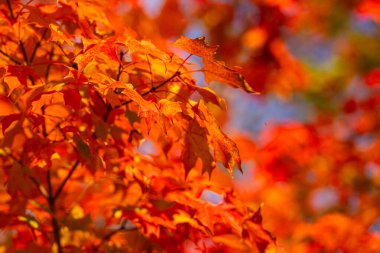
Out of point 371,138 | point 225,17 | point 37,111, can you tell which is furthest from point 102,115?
point 371,138

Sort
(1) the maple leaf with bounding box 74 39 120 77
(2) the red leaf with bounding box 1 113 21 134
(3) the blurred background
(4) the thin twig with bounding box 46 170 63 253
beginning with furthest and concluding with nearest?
1. (3) the blurred background
2. (4) the thin twig with bounding box 46 170 63 253
3. (2) the red leaf with bounding box 1 113 21 134
4. (1) the maple leaf with bounding box 74 39 120 77

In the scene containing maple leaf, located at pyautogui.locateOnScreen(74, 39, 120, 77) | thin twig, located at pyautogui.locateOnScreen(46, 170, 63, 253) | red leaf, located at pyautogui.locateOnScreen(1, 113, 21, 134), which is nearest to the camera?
maple leaf, located at pyautogui.locateOnScreen(74, 39, 120, 77)

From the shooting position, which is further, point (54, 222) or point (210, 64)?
point (54, 222)

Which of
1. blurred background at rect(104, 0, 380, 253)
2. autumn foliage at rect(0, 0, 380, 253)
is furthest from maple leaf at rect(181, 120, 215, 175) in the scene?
blurred background at rect(104, 0, 380, 253)

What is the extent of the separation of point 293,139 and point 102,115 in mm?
3416

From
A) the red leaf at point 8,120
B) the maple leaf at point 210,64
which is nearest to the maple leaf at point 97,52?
the maple leaf at point 210,64

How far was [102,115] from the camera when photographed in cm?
136

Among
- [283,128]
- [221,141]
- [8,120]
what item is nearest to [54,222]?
[8,120]

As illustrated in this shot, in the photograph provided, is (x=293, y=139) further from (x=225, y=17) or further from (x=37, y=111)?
(x=37, y=111)

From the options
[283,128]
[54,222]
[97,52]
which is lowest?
[54,222]

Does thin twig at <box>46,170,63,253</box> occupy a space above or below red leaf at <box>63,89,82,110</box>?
below

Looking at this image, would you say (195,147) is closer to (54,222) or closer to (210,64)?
(210,64)

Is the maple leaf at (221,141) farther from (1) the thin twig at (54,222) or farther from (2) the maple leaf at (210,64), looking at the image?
(1) the thin twig at (54,222)

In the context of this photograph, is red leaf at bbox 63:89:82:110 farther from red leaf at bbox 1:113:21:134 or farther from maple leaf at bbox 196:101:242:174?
maple leaf at bbox 196:101:242:174
